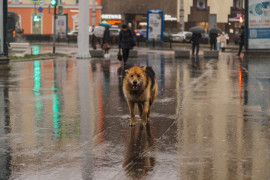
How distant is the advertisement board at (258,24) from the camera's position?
36.5m

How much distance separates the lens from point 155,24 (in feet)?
159

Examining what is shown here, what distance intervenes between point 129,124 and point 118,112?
5.37ft

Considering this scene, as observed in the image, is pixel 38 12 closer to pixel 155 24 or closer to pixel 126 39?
pixel 155 24

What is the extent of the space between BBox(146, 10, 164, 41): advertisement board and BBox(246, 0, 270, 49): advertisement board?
12131 mm

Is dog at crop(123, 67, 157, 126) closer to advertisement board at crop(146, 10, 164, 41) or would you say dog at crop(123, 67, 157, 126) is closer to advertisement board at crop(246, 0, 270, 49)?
advertisement board at crop(246, 0, 270, 49)

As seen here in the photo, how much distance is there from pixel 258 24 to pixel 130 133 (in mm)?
28613

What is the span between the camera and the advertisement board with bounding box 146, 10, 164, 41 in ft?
158

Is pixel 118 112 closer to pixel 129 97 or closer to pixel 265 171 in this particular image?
pixel 129 97

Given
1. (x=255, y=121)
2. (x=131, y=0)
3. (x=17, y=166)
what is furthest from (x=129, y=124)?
(x=131, y=0)

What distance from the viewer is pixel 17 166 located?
7094 mm

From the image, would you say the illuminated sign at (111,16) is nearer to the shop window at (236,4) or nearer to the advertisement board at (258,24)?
the shop window at (236,4)

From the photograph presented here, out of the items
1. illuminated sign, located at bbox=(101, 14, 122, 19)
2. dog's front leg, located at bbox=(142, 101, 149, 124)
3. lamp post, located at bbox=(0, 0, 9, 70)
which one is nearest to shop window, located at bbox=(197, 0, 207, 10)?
illuminated sign, located at bbox=(101, 14, 122, 19)

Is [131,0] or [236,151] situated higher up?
[131,0]

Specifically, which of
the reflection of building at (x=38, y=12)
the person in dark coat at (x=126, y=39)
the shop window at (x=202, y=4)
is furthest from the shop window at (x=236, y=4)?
the person in dark coat at (x=126, y=39)
